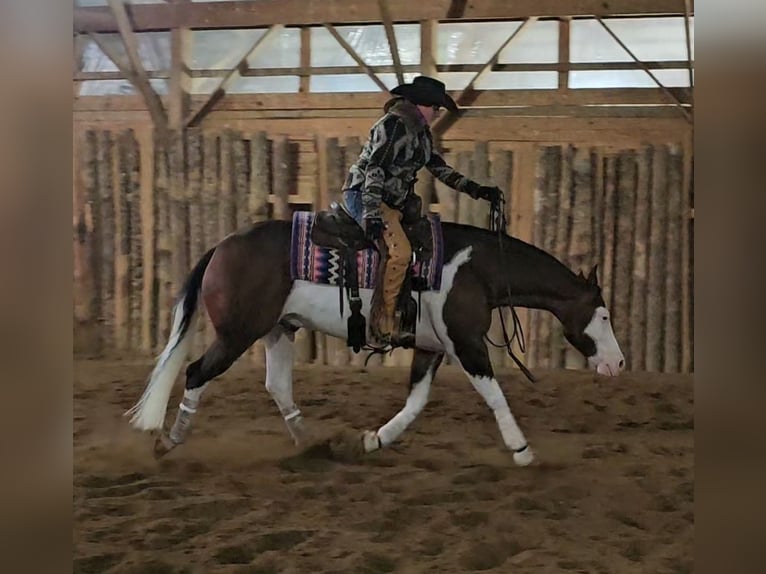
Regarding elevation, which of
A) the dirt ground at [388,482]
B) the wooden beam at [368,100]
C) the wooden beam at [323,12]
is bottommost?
the dirt ground at [388,482]

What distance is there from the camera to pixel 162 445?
66.3 inches

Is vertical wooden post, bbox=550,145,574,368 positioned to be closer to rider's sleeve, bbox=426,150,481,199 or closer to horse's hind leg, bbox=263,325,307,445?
A: rider's sleeve, bbox=426,150,481,199

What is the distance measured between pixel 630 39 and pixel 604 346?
61 centimetres

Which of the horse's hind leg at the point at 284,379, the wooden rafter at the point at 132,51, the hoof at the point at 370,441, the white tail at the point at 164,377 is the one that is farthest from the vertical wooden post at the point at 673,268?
the wooden rafter at the point at 132,51

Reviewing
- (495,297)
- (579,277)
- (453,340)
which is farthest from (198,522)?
(579,277)

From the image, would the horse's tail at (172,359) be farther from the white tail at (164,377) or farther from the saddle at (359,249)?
the saddle at (359,249)

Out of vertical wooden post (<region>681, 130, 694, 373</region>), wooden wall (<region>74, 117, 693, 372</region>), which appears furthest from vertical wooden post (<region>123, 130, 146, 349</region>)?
vertical wooden post (<region>681, 130, 694, 373</region>)

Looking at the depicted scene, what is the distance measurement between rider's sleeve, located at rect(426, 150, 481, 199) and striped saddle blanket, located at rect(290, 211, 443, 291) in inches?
→ 2.9

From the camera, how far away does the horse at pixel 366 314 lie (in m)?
1.61

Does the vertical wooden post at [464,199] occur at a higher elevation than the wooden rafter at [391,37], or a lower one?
lower

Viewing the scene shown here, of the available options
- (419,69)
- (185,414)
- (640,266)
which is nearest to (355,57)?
(419,69)

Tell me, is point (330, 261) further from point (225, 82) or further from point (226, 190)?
point (225, 82)

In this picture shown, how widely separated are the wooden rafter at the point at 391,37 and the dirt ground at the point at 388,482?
0.61 m
